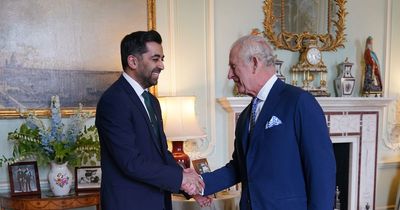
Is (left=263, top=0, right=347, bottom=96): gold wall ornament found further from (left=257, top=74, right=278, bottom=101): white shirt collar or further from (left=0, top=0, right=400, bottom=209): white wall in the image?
(left=257, top=74, right=278, bottom=101): white shirt collar

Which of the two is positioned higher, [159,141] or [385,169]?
[159,141]

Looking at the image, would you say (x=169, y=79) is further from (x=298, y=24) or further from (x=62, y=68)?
(x=298, y=24)

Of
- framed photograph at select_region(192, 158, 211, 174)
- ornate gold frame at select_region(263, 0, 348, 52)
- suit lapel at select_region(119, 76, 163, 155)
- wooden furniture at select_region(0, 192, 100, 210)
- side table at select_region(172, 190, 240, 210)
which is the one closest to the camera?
suit lapel at select_region(119, 76, 163, 155)

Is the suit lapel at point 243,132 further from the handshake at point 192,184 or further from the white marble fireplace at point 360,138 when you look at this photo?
the white marble fireplace at point 360,138

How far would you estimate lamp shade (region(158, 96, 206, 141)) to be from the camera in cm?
307

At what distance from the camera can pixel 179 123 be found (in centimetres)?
311

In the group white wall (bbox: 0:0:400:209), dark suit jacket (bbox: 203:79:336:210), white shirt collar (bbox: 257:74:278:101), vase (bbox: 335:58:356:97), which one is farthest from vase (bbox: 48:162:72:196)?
vase (bbox: 335:58:356:97)

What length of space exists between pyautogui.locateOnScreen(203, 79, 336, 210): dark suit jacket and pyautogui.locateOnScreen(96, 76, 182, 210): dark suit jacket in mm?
423

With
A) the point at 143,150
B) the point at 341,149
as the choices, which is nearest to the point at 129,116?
the point at 143,150

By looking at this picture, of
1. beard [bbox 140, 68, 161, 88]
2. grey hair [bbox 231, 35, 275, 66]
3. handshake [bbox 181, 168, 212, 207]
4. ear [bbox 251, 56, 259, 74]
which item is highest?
grey hair [bbox 231, 35, 275, 66]

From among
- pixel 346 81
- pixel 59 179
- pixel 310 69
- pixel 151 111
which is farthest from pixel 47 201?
pixel 346 81

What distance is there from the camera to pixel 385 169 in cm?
430

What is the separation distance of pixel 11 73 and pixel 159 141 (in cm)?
173

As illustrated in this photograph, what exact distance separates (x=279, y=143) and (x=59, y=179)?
1865 millimetres
